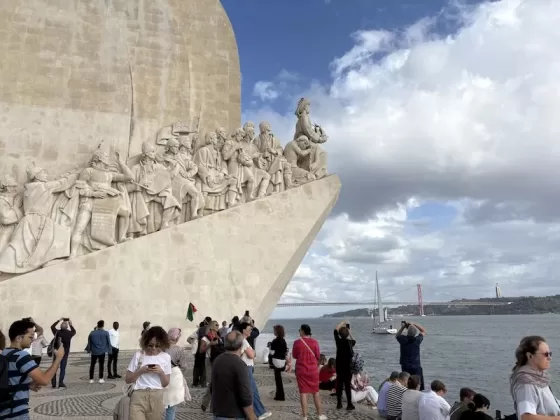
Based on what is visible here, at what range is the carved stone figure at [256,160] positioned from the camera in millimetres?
11281

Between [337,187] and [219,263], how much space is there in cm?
327

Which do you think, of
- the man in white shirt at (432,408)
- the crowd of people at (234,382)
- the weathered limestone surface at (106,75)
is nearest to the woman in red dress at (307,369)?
the crowd of people at (234,382)

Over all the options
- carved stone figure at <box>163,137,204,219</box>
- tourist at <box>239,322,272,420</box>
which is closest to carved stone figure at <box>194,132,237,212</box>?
carved stone figure at <box>163,137,204,219</box>

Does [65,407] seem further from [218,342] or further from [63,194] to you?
[63,194]

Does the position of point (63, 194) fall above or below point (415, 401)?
above

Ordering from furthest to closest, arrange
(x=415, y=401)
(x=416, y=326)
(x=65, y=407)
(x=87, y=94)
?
(x=87, y=94) < (x=416, y=326) < (x=65, y=407) < (x=415, y=401)

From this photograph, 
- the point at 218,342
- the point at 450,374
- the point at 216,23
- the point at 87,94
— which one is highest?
the point at 216,23

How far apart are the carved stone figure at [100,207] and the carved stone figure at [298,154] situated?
3667mm

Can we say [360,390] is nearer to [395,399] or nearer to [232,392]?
[395,399]

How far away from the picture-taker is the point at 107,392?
18.5ft

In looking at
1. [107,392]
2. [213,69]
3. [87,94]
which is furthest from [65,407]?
[213,69]

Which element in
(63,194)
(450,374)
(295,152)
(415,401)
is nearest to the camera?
(415,401)

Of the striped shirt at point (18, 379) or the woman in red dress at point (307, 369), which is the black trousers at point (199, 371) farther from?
the striped shirt at point (18, 379)

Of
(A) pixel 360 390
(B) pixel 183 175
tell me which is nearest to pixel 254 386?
(A) pixel 360 390
